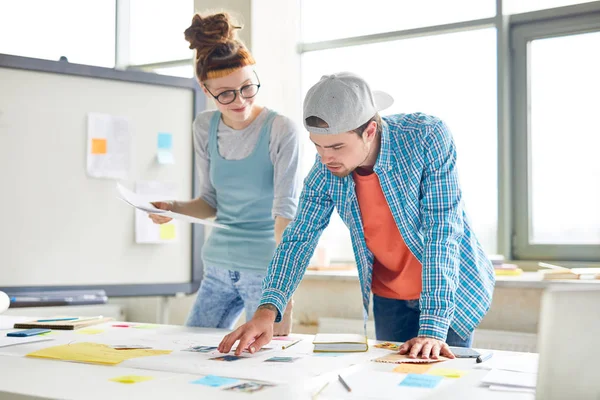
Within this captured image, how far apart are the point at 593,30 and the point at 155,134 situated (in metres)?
1.91

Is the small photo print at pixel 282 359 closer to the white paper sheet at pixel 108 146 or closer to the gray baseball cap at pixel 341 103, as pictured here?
the gray baseball cap at pixel 341 103

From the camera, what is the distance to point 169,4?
13.3 ft

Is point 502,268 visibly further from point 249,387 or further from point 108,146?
point 249,387

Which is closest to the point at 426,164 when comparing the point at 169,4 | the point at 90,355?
the point at 90,355

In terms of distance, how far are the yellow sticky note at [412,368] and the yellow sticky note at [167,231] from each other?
1671mm

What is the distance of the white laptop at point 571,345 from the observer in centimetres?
80

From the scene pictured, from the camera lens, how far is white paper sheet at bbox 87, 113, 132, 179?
2.64 m

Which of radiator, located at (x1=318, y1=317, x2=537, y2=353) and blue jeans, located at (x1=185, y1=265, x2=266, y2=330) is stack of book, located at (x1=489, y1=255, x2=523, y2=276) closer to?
radiator, located at (x1=318, y1=317, x2=537, y2=353)

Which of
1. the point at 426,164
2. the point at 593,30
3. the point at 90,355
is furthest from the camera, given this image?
the point at 593,30

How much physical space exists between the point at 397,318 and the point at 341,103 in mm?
601

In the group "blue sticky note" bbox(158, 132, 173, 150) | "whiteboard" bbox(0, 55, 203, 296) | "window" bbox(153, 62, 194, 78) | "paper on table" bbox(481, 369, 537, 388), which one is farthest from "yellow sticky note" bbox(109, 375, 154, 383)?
"window" bbox(153, 62, 194, 78)

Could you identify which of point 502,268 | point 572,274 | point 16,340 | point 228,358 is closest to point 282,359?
point 228,358

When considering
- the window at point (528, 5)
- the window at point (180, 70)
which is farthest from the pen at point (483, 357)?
the window at point (180, 70)

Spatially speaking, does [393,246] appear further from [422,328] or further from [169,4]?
[169,4]
